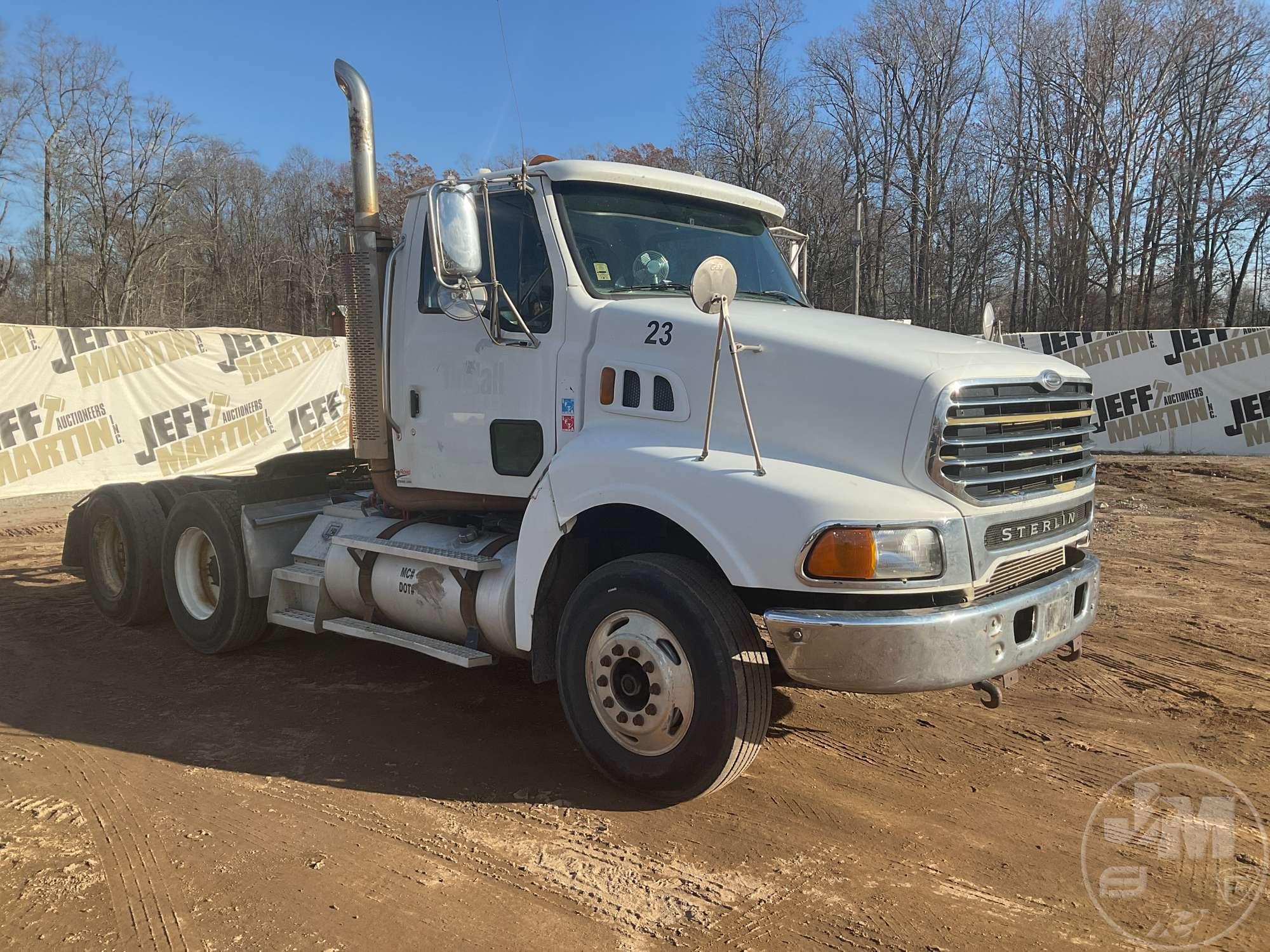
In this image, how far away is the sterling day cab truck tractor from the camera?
343cm

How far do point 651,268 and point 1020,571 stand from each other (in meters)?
2.34

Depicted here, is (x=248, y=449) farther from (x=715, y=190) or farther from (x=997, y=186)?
(x=997, y=186)

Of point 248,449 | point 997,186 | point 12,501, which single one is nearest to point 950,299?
point 997,186

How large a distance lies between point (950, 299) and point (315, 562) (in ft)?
133

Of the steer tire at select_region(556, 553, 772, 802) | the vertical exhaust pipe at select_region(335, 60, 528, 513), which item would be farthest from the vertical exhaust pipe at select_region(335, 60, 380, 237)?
the steer tire at select_region(556, 553, 772, 802)

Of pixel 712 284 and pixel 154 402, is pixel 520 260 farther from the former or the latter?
pixel 154 402

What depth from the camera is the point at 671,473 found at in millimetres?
3707

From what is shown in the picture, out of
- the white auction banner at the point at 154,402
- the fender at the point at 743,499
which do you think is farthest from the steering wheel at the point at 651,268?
the white auction banner at the point at 154,402

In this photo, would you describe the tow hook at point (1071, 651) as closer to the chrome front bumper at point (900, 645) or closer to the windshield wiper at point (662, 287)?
the chrome front bumper at point (900, 645)

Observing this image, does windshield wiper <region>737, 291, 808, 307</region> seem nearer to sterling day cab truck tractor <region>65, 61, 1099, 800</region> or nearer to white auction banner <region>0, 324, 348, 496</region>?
sterling day cab truck tractor <region>65, 61, 1099, 800</region>

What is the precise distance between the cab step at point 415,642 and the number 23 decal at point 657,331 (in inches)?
73.3

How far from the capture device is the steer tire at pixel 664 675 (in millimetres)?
3576

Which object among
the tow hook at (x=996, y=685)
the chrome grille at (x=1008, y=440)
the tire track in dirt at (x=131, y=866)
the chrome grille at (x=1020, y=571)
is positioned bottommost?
the tire track in dirt at (x=131, y=866)

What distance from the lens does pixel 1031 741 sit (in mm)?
4613
